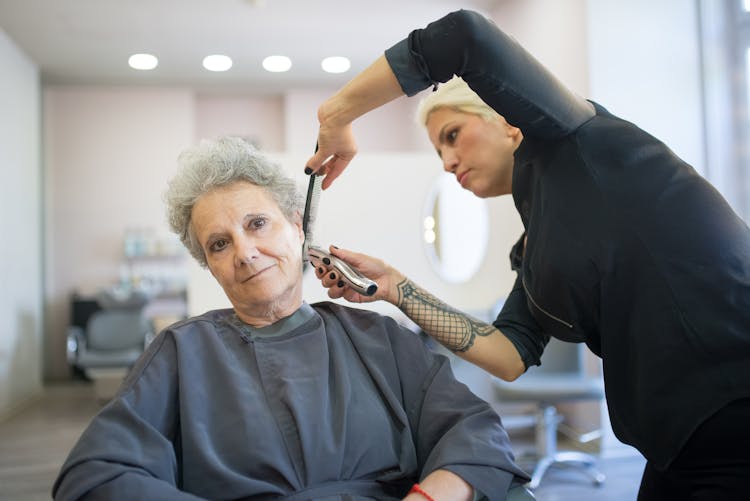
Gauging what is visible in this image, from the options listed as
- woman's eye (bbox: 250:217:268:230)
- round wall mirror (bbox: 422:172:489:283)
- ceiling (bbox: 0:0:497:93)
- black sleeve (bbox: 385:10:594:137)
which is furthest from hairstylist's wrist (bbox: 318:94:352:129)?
ceiling (bbox: 0:0:497:93)

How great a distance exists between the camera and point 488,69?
0.99m

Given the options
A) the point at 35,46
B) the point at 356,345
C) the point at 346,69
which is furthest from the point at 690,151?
the point at 35,46

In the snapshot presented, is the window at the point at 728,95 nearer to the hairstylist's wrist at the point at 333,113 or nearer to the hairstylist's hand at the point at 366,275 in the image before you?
the hairstylist's hand at the point at 366,275

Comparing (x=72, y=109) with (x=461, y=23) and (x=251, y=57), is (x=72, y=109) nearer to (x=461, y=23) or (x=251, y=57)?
(x=251, y=57)

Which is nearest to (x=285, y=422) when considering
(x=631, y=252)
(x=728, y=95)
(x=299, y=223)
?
(x=299, y=223)

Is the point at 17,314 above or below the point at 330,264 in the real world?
below

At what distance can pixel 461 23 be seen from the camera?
0.97 meters

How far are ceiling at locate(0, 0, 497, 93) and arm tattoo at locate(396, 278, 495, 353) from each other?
155 inches

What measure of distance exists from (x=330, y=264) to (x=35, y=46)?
225 inches

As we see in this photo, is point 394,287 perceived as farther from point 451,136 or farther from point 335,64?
point 335,64

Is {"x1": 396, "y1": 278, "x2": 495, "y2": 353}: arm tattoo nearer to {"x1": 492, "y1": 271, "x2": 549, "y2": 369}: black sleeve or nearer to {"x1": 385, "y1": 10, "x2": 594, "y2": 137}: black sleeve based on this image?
{"x1": 492, "y1": 271, "x2": 549, "y2": 369}: black sleeve

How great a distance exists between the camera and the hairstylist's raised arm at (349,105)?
1.05 meters

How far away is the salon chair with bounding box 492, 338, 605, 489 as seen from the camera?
3414 mm

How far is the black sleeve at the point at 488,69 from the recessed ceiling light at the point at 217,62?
554 centimetres
